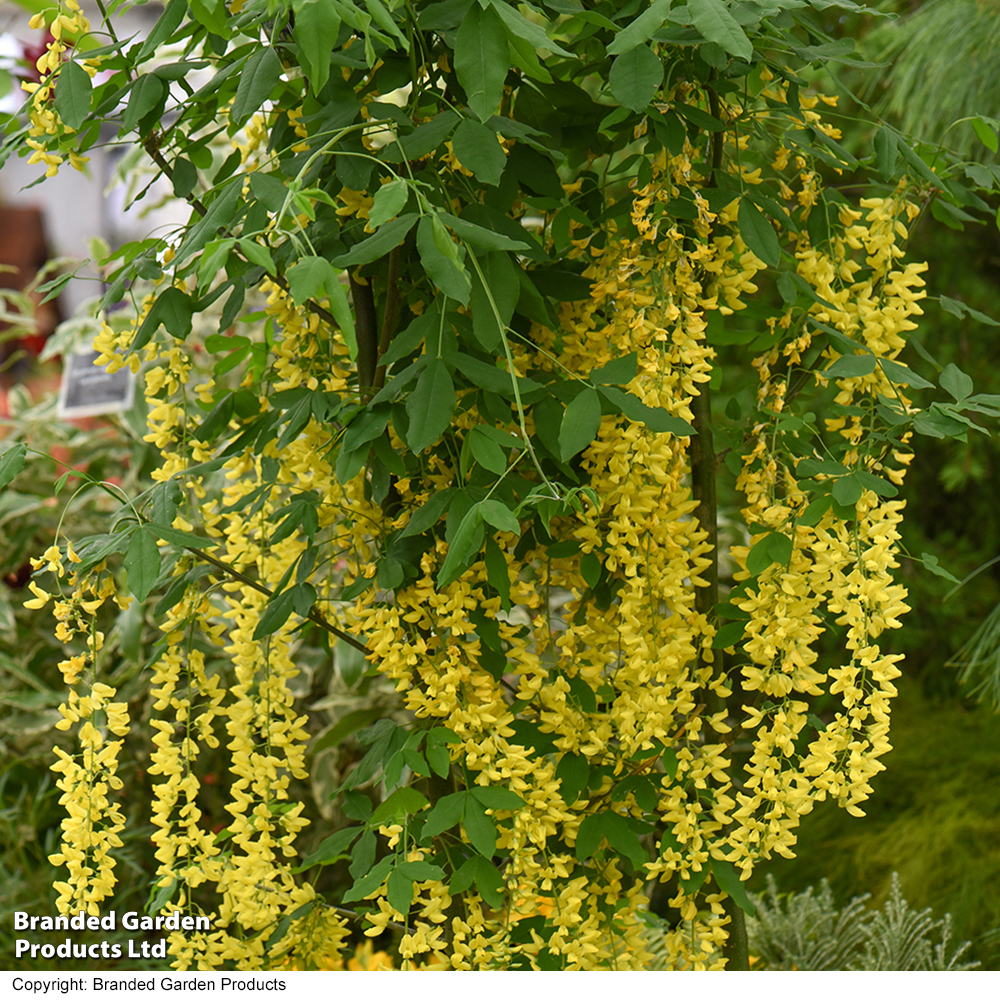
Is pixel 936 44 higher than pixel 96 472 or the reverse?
higher

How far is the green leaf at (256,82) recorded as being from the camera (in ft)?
2.17

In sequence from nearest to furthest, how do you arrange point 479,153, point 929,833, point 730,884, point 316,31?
point 316,31
point 479,153
point 730,884
point 929,833

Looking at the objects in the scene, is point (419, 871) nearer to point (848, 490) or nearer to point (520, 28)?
point (848, 490)

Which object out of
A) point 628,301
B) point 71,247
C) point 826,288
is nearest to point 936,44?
point 826,288

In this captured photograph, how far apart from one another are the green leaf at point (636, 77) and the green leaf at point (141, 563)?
471 millimetres

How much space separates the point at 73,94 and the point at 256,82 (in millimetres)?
160

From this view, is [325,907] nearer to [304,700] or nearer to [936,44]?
[304,700]

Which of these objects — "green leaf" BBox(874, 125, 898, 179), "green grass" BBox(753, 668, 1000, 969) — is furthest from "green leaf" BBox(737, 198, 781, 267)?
"green grass" BBox(753, 668, 1000, 969)

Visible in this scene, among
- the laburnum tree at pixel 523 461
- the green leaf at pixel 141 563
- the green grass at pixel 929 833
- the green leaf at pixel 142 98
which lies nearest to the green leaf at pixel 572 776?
the laburnum tree at pixel 523 461

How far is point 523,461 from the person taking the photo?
0.86 meters

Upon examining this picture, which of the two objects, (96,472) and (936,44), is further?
(96,472)

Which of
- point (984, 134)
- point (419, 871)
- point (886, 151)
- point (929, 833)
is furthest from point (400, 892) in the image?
point (929, 833)

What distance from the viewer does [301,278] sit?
514 millimetres
